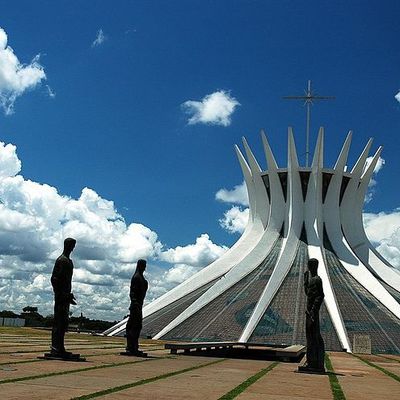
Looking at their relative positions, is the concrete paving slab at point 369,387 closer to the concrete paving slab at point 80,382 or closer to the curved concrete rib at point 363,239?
the concrete paving slab at point 80,382

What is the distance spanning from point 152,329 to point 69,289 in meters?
18.6

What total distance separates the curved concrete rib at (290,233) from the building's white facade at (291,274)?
0.21 ft

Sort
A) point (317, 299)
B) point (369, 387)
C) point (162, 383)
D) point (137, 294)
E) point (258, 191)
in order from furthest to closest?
point (258, 191), point (137, 294), point (317, 299), point (369, 387), point (162, 383)

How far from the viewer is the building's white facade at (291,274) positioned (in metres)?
26.9

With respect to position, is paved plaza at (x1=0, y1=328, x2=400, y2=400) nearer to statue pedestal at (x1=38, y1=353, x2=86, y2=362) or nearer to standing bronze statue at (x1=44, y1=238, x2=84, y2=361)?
statue pedestal at (x1=38, y1=353, x2=86, y2=362)

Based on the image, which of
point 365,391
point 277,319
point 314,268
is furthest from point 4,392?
point 277,319

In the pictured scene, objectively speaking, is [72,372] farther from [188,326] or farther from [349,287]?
[349,287]

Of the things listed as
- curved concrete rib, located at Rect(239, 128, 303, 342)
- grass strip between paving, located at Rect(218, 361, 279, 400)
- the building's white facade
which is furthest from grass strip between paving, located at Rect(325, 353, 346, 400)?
curved concrete rib, located at Rect(239, 128, 303, 342)

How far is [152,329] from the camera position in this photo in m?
29.2

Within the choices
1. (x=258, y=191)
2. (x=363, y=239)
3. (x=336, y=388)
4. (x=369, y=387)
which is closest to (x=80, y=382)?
(x=336, y=388)

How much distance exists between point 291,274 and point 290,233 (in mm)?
4464

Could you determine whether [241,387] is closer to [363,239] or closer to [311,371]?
[311,371]

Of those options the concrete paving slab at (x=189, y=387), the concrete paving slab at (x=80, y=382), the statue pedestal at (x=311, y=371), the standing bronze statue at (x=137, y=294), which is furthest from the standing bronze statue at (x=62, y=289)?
the statue pedestal at (x=311, y=371)

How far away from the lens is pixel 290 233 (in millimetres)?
35906
